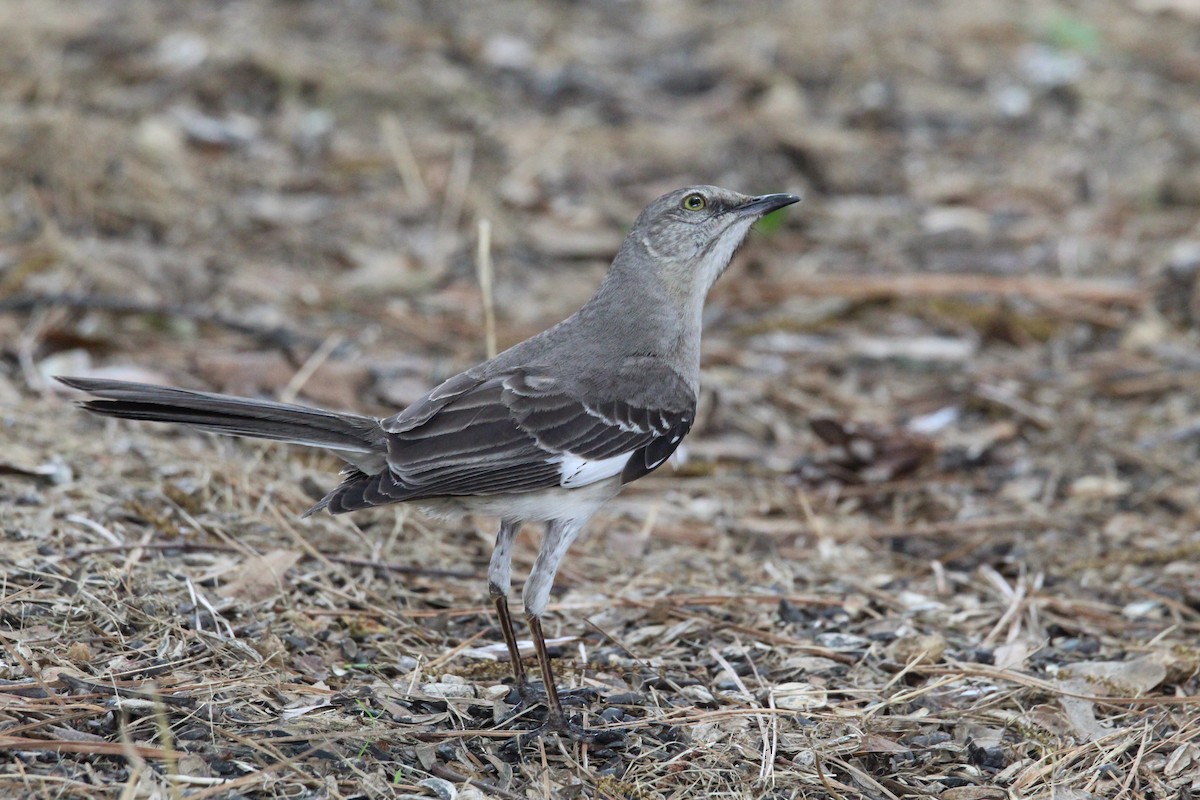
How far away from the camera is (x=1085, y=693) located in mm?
4371

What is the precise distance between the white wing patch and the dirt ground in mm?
673

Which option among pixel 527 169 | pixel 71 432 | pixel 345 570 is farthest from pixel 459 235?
pixel 345 570

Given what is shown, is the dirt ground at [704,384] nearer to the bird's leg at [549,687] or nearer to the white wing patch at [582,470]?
the bird's leg at [549,687]

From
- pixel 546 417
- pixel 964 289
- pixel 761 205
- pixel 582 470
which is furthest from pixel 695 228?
pixel 964 289

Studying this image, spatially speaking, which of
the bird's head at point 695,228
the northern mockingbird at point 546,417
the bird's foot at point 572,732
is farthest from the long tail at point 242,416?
the bird's head at point 695,228

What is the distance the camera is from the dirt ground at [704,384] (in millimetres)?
3926

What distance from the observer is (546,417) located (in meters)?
4.50

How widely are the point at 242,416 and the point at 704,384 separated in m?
3.14

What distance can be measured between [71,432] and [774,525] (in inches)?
121

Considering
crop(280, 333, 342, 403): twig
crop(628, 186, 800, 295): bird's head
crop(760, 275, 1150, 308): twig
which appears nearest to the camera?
crop(628, 186, 800, 295): bird's head

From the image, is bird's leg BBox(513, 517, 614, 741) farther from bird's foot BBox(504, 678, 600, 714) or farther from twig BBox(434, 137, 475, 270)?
twig BBox(434, 137, 475, 270)

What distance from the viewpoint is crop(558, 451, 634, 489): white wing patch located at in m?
4.37

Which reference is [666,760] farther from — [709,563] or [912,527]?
[912,527]

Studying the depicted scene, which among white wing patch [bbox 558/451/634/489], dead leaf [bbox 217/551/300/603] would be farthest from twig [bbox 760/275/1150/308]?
dead leaf [bbox 217/551/300/603]
